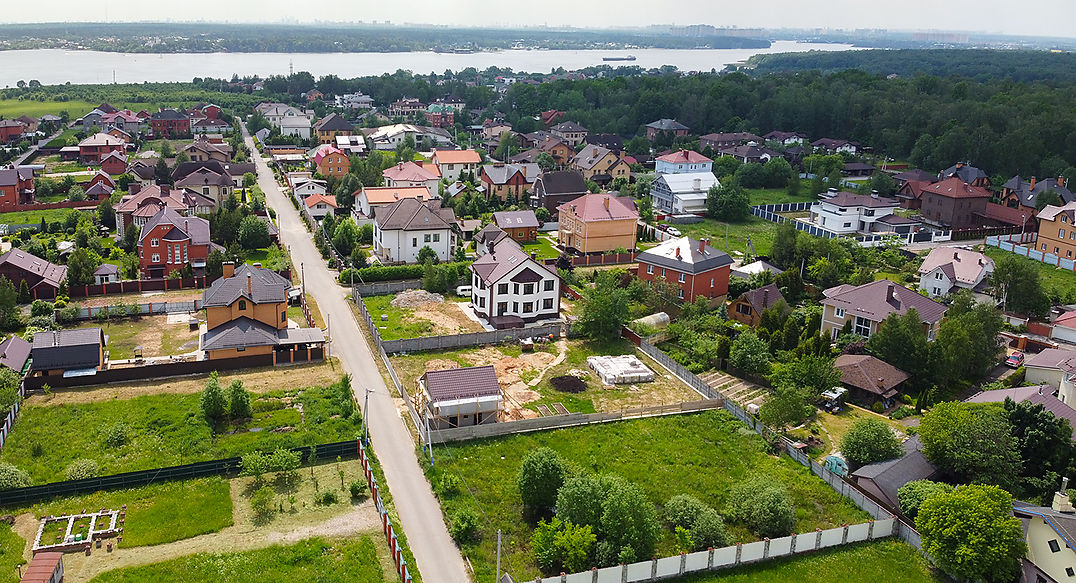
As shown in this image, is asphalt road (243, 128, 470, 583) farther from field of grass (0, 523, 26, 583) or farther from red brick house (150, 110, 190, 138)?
red brick house (150, 110, 190, 138)

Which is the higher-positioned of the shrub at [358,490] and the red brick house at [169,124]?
the red brick house at [169,124]

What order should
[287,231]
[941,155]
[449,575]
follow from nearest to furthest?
[449,575], [287,231], [941,155]

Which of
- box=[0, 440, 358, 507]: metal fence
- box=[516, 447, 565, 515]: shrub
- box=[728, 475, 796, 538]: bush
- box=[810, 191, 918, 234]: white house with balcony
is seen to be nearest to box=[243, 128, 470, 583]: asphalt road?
box=[0, 440, 358, 507]: metal fence

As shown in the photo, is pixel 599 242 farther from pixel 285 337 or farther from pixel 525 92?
pixel 525 92

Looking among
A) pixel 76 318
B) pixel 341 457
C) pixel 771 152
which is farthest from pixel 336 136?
pixel 341 457

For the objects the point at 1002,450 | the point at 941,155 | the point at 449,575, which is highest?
the point at 941,155

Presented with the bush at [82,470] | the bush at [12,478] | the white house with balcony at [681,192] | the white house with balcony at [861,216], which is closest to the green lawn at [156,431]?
the bush at [82,470]

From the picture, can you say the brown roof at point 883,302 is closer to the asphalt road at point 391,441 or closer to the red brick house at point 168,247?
the asphalt road at point 391,441

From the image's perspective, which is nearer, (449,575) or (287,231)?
(449,575)
